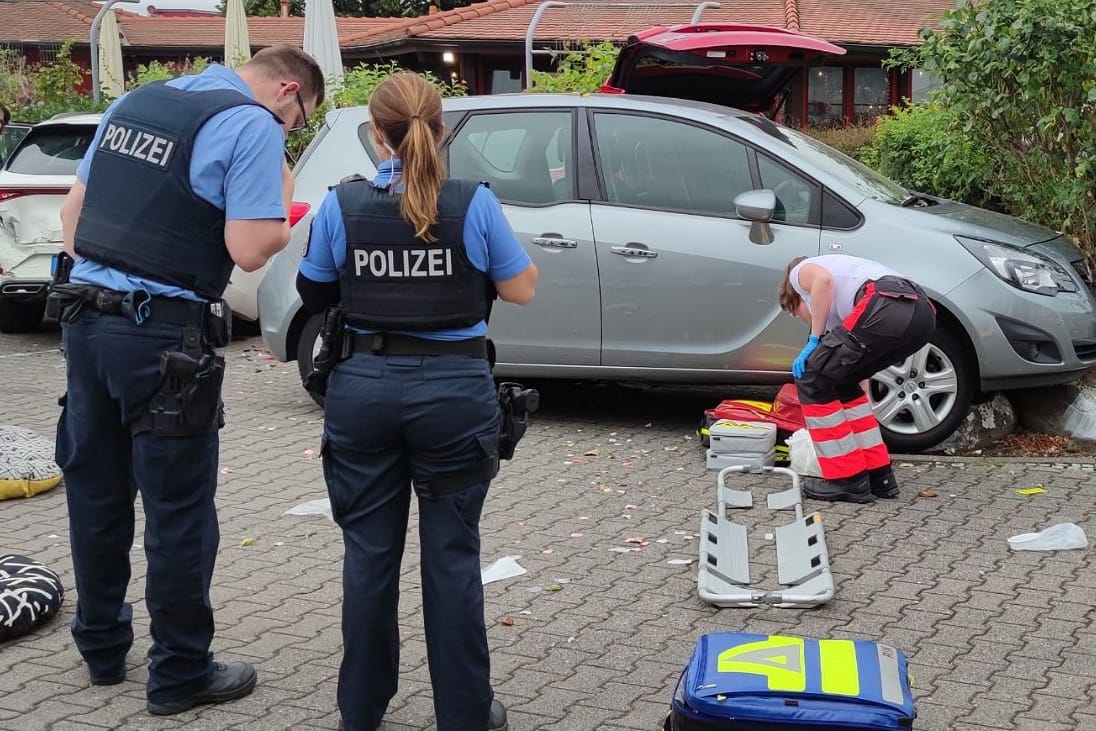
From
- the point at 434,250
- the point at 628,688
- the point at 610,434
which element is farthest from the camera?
the point at 610,434

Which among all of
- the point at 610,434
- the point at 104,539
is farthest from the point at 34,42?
the point at 104,539

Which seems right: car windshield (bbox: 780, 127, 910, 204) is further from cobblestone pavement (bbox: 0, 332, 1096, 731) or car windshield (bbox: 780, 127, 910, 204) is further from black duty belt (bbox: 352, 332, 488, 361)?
black duty belt (bbox: 352, 332, 488, 361)

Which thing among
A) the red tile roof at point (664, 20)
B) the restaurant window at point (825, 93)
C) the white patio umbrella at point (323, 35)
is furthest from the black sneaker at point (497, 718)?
the restaurant window at point (825, 93)

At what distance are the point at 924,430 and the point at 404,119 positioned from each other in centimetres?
427

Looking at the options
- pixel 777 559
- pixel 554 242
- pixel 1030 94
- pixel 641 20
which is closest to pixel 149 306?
pixel 777 559

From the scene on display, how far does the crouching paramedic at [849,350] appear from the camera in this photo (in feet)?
20.6

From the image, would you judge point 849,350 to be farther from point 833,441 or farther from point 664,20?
point 664,20

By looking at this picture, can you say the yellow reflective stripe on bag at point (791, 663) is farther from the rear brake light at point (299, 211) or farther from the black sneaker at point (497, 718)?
the rear brake light at point (299, 211)

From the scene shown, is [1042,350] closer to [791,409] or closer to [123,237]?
[791,409]

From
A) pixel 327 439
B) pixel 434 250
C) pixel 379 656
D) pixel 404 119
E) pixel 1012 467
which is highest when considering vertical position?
pixel 404 119

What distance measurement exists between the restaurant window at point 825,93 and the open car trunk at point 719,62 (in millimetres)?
16619

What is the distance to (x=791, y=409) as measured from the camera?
7152 mm

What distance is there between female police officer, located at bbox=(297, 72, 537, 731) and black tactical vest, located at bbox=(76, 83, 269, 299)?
392 mm

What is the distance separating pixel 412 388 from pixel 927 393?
4126 millimetres
